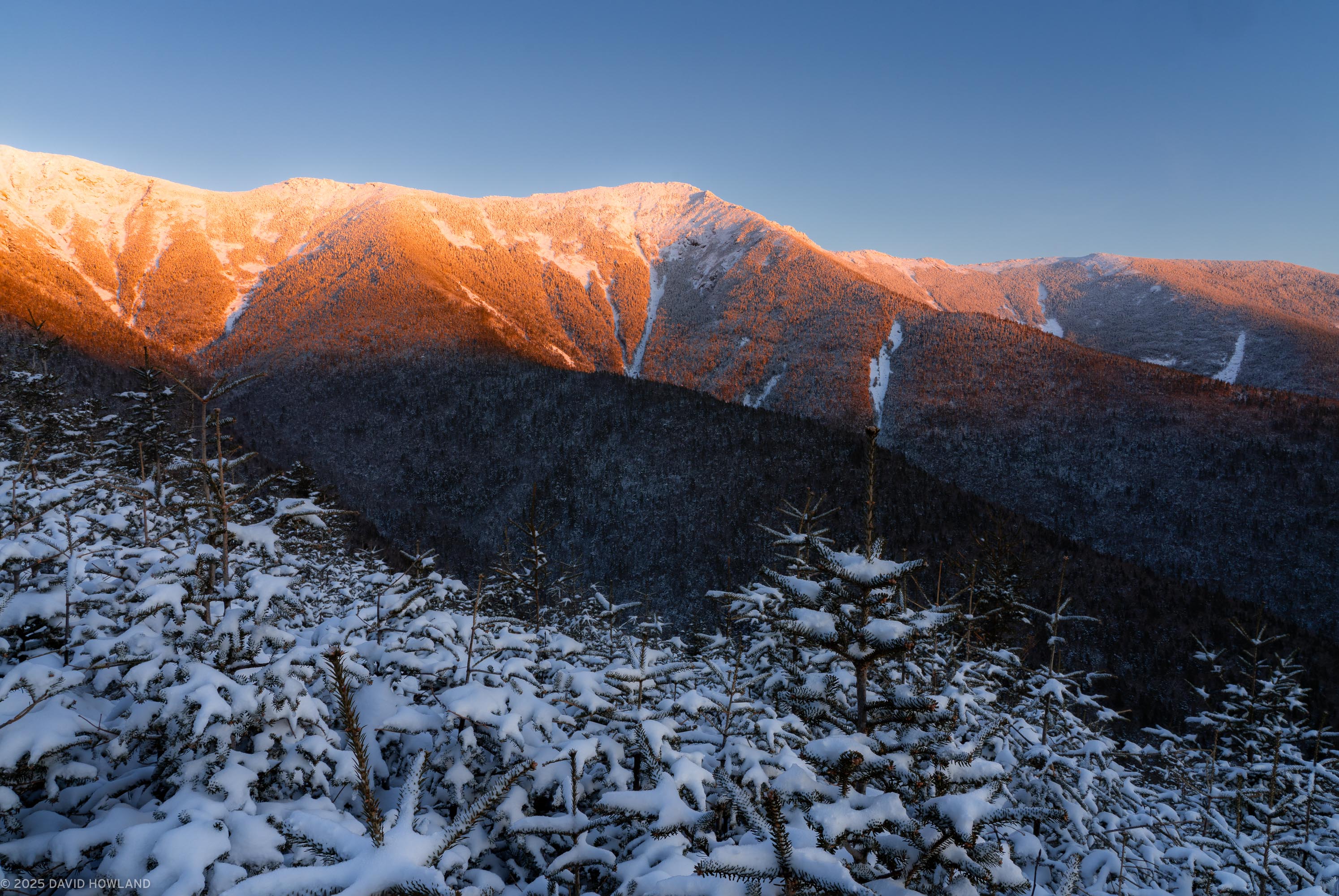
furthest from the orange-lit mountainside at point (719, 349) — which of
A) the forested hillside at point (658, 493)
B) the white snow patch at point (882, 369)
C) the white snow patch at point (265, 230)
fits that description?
the forested hillside at point (658, 493)

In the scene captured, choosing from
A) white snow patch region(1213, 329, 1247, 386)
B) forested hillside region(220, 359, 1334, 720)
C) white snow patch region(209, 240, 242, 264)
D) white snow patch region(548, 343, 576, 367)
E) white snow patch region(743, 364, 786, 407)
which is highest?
white snow patch region(209, 240, 242, 264)

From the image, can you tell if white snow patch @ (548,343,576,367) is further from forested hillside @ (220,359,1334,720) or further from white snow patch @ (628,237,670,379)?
forested hillside @ (220,359,1334,720)

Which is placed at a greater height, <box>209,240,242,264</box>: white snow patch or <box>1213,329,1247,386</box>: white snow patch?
<box>209,240,242,264</box>: white snow patch

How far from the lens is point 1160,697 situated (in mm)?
30609

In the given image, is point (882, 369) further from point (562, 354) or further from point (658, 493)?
point (562, 354)

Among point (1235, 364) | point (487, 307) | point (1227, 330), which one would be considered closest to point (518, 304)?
point (487, 307)

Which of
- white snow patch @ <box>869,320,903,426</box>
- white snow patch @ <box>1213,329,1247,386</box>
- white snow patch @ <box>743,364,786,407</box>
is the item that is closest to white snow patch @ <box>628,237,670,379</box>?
white snow patch @ <box>743,364,786,407</box>

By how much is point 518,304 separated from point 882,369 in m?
105

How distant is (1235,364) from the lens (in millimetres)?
140000

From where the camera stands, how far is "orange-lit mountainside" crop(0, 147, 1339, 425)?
4552 inches

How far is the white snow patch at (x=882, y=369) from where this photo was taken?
104688 millimetres

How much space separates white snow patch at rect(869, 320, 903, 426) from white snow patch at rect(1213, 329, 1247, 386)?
267ft

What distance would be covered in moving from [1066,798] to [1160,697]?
1441 inches

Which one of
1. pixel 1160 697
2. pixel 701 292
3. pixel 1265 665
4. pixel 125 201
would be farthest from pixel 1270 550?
pixel 125 201
